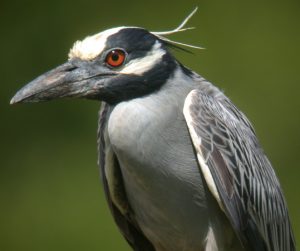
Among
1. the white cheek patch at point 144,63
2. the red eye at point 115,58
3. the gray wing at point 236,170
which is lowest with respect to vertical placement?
the gray wing at point 236,170

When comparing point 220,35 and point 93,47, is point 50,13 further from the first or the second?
point 93,47

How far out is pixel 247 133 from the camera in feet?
11.3

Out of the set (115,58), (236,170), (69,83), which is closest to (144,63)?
(115,58)

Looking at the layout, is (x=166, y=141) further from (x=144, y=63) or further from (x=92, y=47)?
(x=92, y=47)

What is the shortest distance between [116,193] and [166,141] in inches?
12.9

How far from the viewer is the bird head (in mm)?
3146

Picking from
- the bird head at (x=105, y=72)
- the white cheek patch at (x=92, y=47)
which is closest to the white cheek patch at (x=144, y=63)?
the bird head at (x=105, y=72)

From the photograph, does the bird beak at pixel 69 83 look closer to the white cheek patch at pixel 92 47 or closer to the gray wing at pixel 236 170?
the white cheek patch at pixel 92 47

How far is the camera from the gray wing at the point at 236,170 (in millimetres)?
3162

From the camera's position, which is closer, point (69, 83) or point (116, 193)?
point (69, 83)

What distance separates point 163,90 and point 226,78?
202 centimetres

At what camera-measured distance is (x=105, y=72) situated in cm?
317

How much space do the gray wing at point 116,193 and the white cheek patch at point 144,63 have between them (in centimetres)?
18

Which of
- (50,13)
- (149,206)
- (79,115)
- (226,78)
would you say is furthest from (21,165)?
(149,206)
